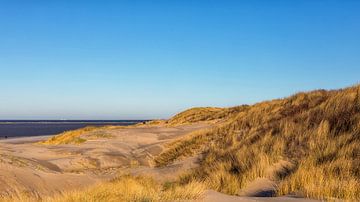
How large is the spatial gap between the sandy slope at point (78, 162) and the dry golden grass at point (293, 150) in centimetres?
171

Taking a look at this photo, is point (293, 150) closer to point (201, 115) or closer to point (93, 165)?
point (93, 165)

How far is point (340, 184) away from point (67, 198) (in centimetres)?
449

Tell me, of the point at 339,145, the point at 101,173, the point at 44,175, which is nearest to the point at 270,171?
the point at 339,145

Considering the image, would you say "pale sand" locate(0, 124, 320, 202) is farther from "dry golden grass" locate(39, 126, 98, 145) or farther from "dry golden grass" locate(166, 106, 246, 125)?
"dry golden grass" locate(166, 106, 246, 125)

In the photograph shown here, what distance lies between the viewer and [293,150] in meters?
11.8

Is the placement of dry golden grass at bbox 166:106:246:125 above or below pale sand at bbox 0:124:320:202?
above

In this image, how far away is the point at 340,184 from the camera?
23.7 ft

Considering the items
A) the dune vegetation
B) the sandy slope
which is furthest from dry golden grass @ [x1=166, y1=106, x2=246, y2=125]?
the dune vegetation

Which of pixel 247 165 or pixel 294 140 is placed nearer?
pixel 247 165

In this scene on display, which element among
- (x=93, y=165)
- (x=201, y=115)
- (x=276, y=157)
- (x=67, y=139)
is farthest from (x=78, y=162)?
(x=201, y=115)

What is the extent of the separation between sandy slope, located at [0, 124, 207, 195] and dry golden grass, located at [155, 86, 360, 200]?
171 cm

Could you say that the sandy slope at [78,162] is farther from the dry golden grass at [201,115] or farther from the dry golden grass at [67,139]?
the dry golden grass at [201,115]

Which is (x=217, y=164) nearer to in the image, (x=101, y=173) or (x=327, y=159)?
(x=327, y=159)

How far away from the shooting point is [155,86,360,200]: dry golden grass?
8.11 meters
